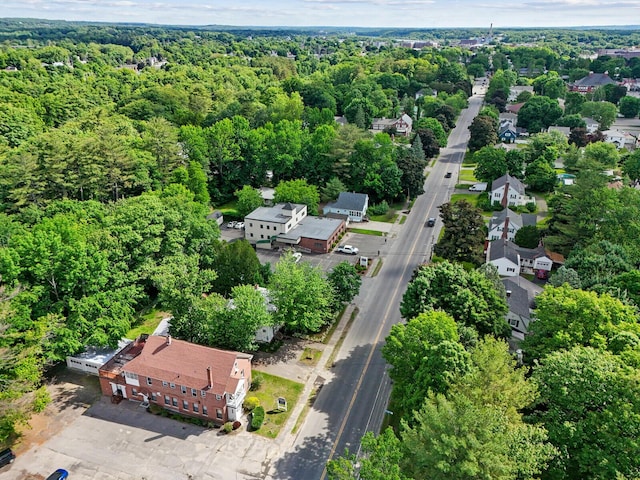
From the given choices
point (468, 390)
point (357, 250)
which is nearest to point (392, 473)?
point (468, 390)

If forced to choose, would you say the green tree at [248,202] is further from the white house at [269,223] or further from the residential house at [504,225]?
the residential house at [504,225]

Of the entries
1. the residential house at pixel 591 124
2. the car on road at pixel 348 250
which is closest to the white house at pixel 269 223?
the car on road at pixel 348 250

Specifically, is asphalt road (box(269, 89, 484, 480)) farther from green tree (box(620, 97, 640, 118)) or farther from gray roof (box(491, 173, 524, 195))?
green tree (box(620, 97, 640, 118))

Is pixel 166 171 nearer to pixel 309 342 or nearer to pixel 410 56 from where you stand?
pixel 309 342

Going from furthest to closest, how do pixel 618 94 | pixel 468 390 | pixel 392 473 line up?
pixel 618 94 → pixel 468 390 → pixel 392 473

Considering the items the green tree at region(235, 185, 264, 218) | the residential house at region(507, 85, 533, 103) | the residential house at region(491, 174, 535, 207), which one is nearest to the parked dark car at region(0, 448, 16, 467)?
the green tree at region(235, 185, 264, 218)
